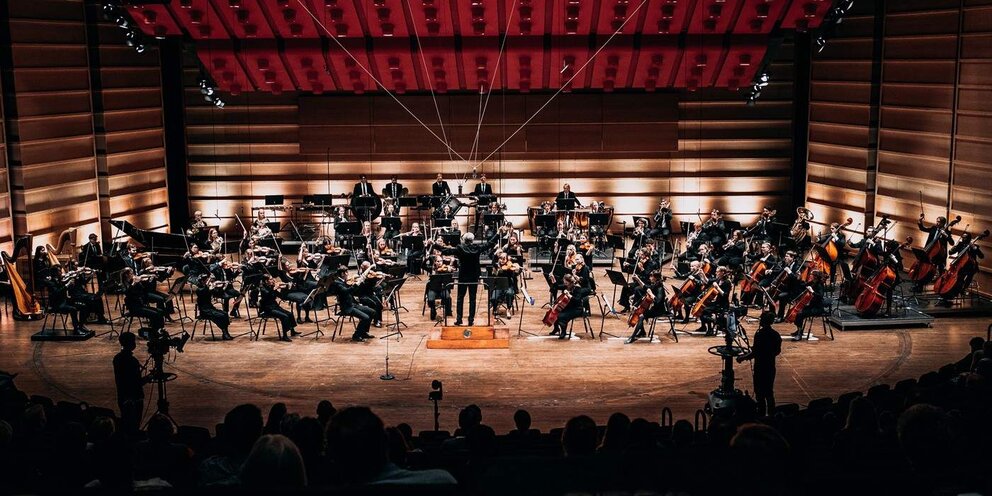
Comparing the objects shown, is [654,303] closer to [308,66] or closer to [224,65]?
[308,66]

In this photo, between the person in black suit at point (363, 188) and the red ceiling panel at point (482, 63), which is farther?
the person in black suit at point (363, 188)

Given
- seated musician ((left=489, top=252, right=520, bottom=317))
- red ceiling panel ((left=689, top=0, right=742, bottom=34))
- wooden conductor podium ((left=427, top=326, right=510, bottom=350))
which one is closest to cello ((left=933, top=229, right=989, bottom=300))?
red ceiling panel ((left=689, top=0, right=742, bottom=34))

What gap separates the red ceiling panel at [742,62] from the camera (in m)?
16.6

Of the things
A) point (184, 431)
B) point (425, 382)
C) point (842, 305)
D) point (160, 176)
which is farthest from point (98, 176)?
point (842, 305)

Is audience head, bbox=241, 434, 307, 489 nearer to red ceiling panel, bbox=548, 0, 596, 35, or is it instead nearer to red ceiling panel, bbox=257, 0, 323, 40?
red ceiling panel, bbox=548, 0, 596, 35

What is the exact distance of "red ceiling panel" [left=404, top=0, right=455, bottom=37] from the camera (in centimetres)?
1563

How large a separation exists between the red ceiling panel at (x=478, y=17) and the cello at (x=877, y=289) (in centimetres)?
730

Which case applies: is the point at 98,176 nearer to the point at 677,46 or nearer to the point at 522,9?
the point at 522,9

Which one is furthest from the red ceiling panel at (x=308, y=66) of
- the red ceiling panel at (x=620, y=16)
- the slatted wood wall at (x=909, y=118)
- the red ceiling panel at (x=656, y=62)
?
the slatted wood wall at (x=909, y=118)

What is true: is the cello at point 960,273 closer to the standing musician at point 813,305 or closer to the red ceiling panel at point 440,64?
the standing musician at point 813,305

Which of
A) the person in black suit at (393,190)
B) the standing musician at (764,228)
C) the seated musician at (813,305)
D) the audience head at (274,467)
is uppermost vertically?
the person in black suit at (393,190)

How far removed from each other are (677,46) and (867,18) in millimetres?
3688

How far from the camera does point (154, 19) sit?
15852 mm

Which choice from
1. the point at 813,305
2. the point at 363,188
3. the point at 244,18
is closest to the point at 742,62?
the point at 813,305
